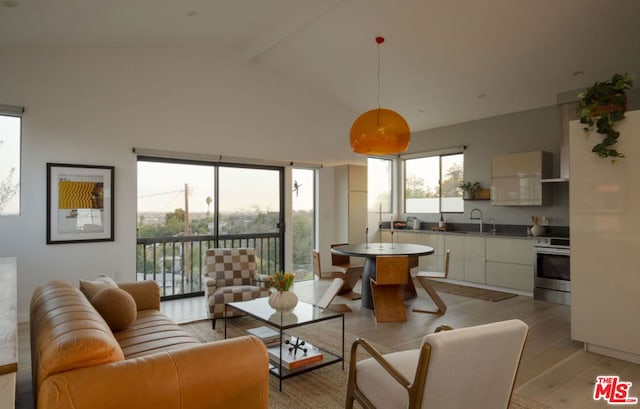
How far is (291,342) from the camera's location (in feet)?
10.1

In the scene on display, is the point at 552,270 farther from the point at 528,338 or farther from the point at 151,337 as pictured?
the point at 151,337

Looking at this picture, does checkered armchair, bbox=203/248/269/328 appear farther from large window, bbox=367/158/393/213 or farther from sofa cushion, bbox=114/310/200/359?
large window, bbox=367/158/393/213

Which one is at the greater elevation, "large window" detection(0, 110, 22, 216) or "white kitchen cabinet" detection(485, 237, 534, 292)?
"large window" detection(0, 110, 22, 216)

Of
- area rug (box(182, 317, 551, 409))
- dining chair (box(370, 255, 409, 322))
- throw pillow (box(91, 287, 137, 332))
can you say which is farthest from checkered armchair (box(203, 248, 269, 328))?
throw pillow (box(91, 287, 137, 332))

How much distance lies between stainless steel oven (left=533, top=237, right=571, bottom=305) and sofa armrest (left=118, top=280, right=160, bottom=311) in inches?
191

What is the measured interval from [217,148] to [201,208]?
89 centimetres

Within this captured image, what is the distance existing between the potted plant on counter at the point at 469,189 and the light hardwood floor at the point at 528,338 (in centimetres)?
196

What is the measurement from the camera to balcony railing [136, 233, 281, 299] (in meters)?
5.25

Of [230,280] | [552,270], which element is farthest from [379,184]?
[230,280]

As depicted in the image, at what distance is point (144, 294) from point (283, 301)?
120 centimetres

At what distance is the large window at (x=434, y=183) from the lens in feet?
23.6

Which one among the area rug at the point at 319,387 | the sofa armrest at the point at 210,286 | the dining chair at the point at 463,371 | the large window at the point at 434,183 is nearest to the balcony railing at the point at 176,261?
the sofa armrest at the point at 210,286

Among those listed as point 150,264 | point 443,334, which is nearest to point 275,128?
point 150,264

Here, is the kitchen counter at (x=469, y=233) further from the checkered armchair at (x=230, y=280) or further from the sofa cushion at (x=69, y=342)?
the sofa cushion at (x=69, y=342)
